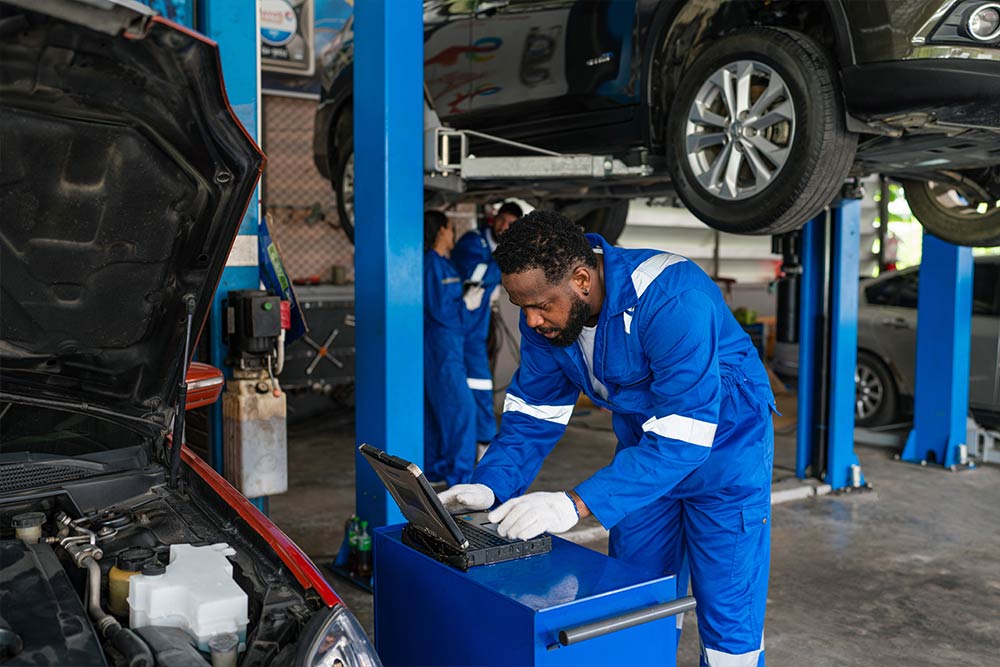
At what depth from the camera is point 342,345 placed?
7.41 meters

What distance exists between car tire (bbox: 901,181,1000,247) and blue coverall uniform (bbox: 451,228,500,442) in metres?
2.49

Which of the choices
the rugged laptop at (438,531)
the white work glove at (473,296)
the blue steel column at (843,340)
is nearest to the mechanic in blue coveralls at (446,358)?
the white work glove at (473,296)

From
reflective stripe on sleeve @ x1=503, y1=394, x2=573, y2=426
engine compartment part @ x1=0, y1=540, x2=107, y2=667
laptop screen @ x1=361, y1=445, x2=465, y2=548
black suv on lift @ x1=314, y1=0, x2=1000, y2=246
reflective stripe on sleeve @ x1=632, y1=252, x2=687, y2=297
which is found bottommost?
engine compartment part @ x1=0, y1=540, x2=107, y2=667

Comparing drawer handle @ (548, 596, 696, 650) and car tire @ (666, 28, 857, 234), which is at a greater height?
car tire @ (666, 28, 857, 234)

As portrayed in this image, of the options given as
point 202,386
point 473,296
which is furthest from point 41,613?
point 473,296

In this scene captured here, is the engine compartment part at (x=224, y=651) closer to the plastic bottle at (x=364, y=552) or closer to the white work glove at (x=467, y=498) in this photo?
the white work glove at (x=467, y=498)

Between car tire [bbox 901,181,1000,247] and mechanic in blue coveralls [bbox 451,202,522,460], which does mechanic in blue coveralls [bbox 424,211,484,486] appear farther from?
car tire [bbox 901,181,1000,247]

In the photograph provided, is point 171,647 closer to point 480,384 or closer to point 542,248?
point 542,248

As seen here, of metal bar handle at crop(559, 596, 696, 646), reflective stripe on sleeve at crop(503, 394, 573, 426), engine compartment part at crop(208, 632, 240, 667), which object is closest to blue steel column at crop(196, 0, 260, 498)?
reflective stripe on sleeve at crop(503, 394, 573, 426)

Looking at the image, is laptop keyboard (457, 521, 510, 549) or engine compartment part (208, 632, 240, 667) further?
laptop keyboard (457, 521, 510, 549)

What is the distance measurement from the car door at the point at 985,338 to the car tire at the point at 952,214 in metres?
1.96

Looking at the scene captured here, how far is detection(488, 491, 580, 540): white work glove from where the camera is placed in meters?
1.99

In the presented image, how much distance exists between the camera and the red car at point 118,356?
63.1 inches

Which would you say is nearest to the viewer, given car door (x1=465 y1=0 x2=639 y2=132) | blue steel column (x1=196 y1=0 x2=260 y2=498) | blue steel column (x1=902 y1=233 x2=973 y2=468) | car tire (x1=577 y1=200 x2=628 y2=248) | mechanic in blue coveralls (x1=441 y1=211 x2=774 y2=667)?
mechanic in blue coveralls (x1=441 y1=211 x2=774 y2=667)
